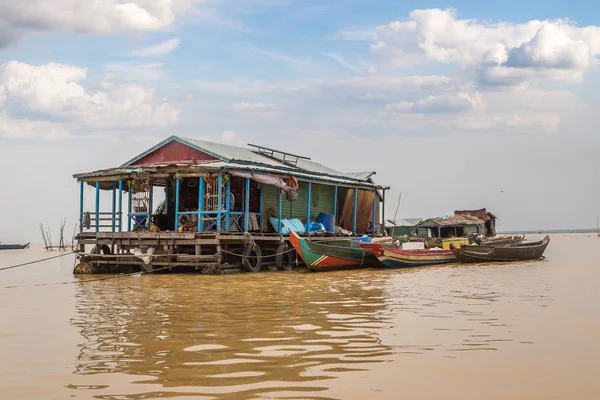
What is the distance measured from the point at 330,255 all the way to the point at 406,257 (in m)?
3.06

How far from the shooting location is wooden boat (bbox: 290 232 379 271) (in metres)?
→ 19.9

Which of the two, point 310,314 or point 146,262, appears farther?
point 146,262

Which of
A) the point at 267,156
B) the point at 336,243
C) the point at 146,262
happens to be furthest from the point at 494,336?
the point at 267,156

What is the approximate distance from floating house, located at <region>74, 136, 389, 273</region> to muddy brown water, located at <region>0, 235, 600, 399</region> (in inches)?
250

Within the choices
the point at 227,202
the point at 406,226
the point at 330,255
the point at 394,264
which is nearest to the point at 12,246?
the point at 406,226

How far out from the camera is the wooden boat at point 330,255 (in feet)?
65.2

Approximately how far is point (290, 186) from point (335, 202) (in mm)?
3646

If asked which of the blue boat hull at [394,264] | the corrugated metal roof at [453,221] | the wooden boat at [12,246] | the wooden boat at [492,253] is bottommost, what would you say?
the wooden boat at [12,246]

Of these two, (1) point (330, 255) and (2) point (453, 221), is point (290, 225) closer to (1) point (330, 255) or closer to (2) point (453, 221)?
(1) point (330, 255)

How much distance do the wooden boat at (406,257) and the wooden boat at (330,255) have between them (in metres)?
0.51

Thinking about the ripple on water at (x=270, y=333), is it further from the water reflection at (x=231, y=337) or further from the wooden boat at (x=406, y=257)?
the wooden boat at (x=406, y=257)

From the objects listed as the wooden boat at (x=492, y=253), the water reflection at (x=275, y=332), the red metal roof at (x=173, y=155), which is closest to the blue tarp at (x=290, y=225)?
the red metal roof at (x=173, y=155)

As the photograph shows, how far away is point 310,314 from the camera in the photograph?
9633 mm

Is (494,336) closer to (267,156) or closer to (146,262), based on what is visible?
(146,262)
